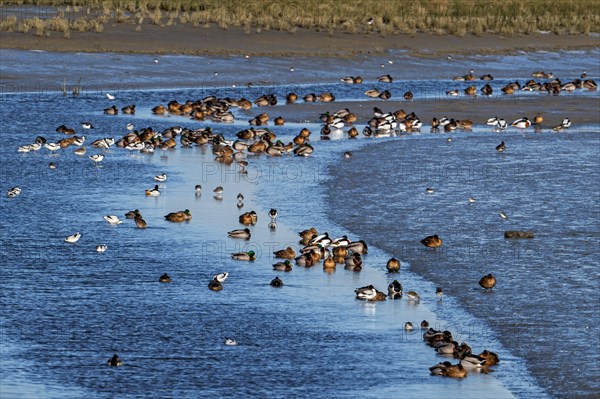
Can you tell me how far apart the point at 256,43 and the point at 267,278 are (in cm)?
2925

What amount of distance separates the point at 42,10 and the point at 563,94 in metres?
21.8

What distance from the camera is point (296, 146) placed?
26.6 metres

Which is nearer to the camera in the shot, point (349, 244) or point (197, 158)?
point (349, 244)

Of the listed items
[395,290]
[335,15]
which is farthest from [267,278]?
[335,15]

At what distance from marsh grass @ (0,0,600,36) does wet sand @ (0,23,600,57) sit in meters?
0.73

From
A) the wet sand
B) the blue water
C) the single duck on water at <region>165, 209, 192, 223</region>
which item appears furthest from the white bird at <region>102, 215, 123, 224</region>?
the wet sand

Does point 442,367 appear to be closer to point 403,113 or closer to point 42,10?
point 403,113

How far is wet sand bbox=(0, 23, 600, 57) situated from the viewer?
1618 inches

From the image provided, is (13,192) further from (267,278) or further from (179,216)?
(267,278)

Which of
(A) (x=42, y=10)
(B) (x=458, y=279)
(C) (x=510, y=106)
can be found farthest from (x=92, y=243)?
(A) (x=42, y=10)

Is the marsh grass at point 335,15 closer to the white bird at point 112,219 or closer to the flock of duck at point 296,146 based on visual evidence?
the flock of duck at point 296,146

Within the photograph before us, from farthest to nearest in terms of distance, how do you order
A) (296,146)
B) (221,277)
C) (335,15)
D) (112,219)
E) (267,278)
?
(335,15), (296,146), (112,219), (267,278), (221,277)

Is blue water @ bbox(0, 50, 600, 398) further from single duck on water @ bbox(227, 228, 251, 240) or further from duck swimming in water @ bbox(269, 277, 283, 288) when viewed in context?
single duck on water @ bbox(227, 228, 251, 240)

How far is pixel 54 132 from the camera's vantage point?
27359 millimetres
